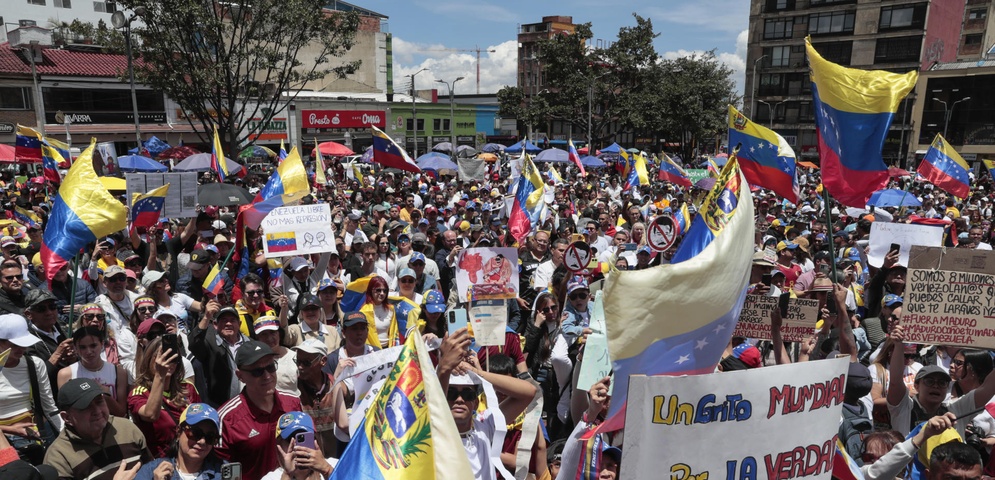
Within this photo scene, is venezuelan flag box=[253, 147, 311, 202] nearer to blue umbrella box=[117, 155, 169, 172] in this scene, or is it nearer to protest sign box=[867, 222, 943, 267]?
protest sign box=[867, 222, 943, 267]

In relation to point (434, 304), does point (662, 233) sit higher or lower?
higher

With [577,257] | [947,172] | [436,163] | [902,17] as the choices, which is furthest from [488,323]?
[902,17]

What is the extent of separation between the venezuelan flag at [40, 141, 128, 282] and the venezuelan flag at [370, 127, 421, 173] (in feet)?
25.3

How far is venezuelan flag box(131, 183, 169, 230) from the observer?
8.98 meters

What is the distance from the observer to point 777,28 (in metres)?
61.4

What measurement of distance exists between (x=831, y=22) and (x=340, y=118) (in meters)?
41.8

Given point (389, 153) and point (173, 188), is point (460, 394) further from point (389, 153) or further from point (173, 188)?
point (389, 153)

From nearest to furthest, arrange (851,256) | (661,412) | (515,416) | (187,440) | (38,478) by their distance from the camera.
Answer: (661,412), (38,478), (187,440), (515,416), (851,256)

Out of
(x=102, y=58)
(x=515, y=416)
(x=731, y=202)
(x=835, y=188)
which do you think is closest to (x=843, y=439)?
(x=731, y=202)

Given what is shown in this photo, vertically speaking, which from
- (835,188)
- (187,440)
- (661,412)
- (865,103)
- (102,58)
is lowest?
(187,440)

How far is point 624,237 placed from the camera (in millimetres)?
11023

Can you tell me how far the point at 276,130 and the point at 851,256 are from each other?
4694 cm

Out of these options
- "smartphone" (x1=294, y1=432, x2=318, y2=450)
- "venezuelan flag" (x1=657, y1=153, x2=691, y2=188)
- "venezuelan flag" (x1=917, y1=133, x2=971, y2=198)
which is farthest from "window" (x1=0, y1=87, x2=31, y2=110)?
"smartphone" (x1=294, y1=432, x2=318, y2=450)

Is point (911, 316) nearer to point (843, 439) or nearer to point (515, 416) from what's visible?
point (843, 439)
